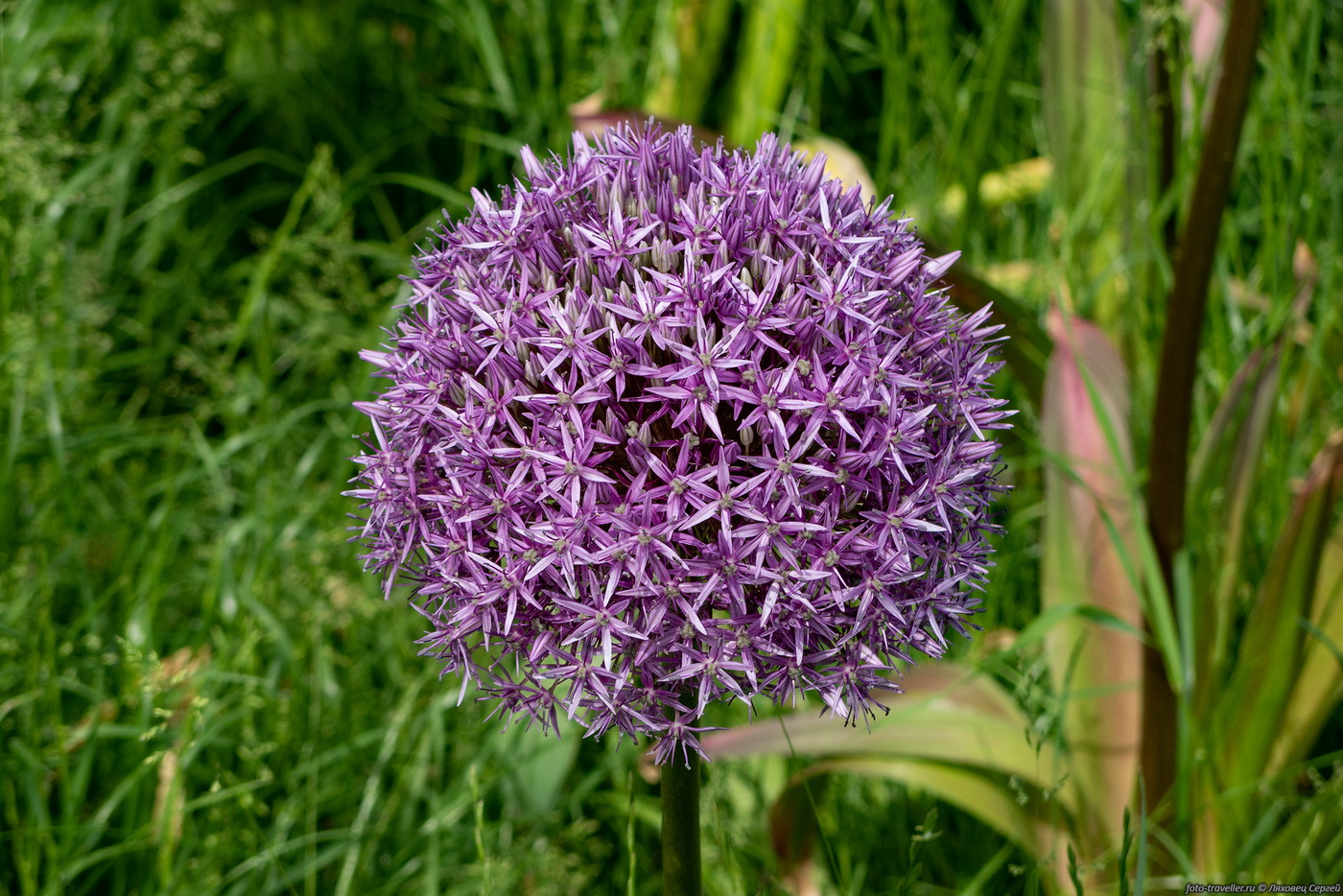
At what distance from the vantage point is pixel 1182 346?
204 cm

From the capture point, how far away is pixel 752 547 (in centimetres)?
119

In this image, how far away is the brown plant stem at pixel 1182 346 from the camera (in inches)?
78.0

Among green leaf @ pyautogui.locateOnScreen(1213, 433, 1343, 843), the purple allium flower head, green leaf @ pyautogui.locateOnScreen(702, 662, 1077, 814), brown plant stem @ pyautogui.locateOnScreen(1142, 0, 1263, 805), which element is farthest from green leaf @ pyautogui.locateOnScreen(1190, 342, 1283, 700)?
the purple allium flower head

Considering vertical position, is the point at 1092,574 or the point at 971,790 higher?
the point at 1092,574

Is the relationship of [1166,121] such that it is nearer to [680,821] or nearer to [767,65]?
[767,65]

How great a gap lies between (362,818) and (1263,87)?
3.23 metres

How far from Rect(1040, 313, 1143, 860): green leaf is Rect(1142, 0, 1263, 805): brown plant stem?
0.07 m

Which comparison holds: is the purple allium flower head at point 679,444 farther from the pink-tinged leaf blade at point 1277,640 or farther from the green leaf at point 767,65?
the green leaf at point 767,65

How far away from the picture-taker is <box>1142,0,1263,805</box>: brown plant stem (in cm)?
198

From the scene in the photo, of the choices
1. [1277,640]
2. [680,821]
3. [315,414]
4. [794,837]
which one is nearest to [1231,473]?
[1277,640]

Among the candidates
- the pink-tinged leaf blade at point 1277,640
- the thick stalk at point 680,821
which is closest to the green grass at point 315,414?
the thick stalk at point 680,821

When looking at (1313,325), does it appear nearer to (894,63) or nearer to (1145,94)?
(1145,94)

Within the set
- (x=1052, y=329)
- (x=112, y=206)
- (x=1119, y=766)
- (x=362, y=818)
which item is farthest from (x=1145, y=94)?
(x=112, y=206)

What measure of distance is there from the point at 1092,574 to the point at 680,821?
4.10ft
